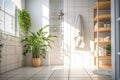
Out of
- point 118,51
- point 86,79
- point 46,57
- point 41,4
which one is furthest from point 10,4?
point 118,51

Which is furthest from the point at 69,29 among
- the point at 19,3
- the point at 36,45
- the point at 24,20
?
the point at 19,3

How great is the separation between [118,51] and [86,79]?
852 millimetres

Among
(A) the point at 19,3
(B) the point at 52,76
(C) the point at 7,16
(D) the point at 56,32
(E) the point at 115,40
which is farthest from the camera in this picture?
(D) the point at 56,32

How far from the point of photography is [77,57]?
711 cm

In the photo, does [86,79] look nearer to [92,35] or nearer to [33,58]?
[33,58]

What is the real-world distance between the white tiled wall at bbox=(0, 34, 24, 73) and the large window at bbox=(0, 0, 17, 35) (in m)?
0.22

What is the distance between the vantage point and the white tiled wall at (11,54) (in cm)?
491

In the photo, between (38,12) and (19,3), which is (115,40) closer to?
(19,3)

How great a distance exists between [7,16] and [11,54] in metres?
0.98

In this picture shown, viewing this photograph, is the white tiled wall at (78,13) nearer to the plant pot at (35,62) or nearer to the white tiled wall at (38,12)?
the white tiled wall at (38,12)

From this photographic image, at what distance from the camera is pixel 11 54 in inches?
217

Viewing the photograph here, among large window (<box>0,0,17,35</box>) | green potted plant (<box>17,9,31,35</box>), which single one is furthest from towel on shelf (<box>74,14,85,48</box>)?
large window (<box>0,0,17,35</box>)

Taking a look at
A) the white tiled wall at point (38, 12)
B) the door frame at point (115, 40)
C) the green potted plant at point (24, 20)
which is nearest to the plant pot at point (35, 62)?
the white tiled wall at point (38, 12)

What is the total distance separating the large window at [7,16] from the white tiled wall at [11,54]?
0.71 feet
